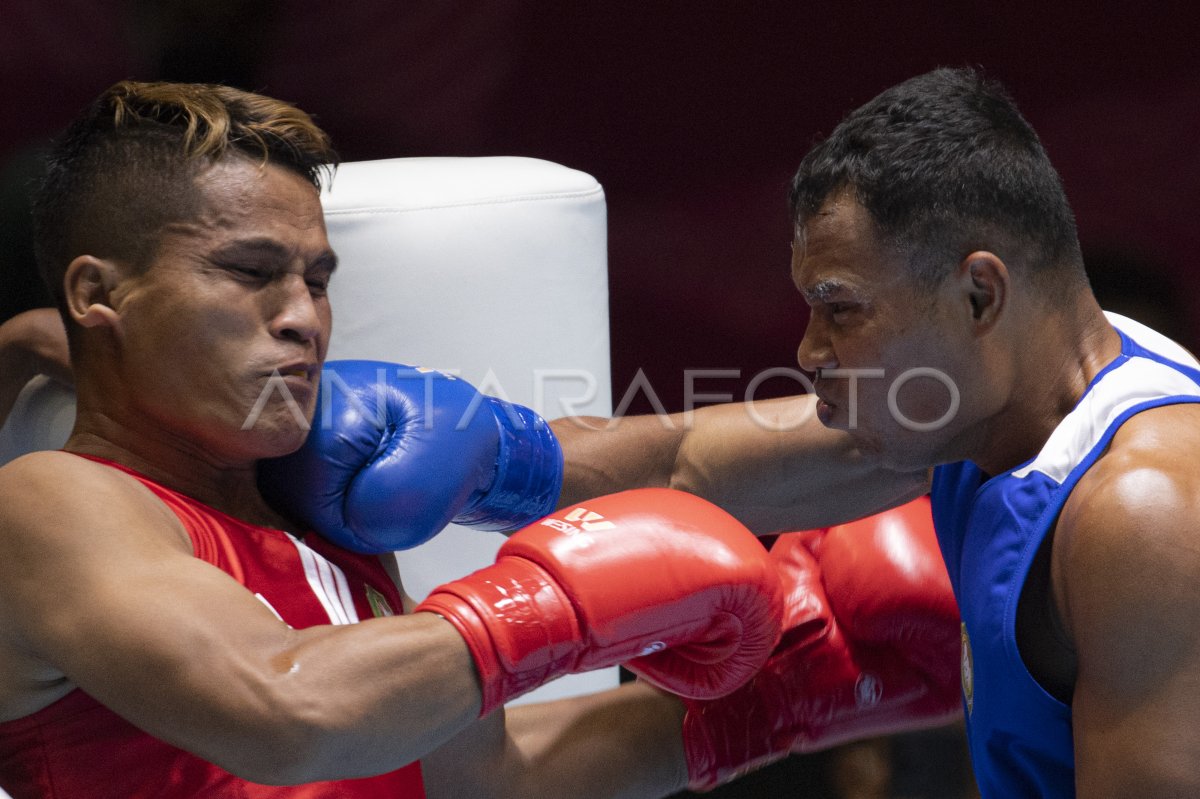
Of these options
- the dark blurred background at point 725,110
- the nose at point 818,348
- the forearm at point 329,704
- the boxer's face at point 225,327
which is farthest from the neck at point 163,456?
the dark blurred background at point 725,110

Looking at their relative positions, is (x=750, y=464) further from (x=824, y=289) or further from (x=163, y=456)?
(x=163, y=456)

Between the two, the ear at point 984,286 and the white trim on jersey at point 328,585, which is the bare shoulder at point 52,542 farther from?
the ear at point 984,286

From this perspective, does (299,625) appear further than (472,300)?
No

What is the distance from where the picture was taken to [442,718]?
55.8 inches

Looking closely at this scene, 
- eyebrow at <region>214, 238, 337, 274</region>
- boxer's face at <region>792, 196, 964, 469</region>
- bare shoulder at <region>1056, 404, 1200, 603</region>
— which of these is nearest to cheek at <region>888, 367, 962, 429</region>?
boxer's face at <region>792, 196, 964, 469</region>

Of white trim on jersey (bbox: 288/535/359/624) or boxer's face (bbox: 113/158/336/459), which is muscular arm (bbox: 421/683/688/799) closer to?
white trim on jersey (bbox: 288/535/359/624)

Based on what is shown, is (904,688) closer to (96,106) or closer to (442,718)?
(442,718)

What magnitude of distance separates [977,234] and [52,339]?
4.79 ft

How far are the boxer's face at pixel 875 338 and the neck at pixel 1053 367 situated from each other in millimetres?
74

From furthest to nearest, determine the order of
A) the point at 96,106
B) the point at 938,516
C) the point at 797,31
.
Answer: the point at 797,31 < the point at 938,516 < the point at 96,106

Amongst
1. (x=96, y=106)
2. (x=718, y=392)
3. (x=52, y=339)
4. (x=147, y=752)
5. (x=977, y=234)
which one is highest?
(x=96, y=106)

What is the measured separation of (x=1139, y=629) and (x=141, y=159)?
1.25 metres

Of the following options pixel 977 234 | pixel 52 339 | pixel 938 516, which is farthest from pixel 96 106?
pixel 938 516

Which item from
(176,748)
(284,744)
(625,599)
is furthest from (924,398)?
(176,748)
